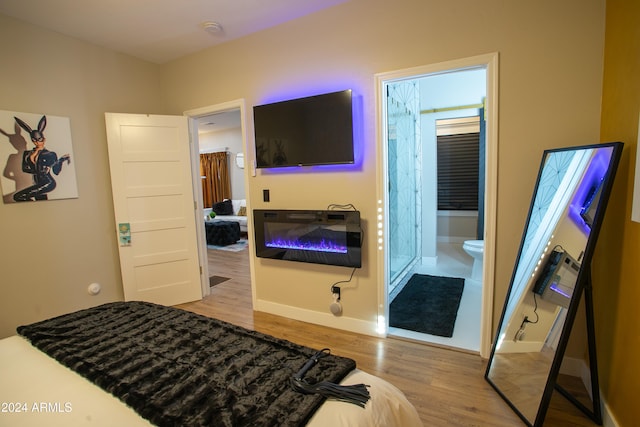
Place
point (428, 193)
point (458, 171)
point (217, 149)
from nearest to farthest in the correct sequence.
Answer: point (428, 193)
point (458, 171)
point (217, 149)

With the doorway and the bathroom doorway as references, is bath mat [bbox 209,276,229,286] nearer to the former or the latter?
the doorway

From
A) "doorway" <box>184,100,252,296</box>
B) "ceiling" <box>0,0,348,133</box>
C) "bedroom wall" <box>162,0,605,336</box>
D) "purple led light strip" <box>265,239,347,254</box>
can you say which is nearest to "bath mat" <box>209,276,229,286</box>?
"doorway" <box>184,100,252,296</box>

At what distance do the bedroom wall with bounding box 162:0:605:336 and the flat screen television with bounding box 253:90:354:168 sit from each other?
0.13m

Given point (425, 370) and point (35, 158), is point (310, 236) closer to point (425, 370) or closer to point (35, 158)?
point (425, 370)

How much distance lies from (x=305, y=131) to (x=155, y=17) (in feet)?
5.20

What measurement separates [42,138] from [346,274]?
2.95 meters

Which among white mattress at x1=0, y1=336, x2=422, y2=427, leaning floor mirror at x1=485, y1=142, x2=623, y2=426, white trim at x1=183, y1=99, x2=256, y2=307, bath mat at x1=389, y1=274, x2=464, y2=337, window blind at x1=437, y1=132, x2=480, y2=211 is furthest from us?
window blind at x1=437, y1=132, x2=480, y2=211

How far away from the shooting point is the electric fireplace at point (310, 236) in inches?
102

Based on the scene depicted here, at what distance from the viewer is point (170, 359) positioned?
52.2 inches

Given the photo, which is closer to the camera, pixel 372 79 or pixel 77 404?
pixel 77 404

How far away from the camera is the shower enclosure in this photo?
335 cm

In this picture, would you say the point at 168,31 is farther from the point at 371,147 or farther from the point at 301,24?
the point at 371,147

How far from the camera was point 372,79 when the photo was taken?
97.2 inches

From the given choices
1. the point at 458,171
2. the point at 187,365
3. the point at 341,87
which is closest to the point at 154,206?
the point at 341,87
